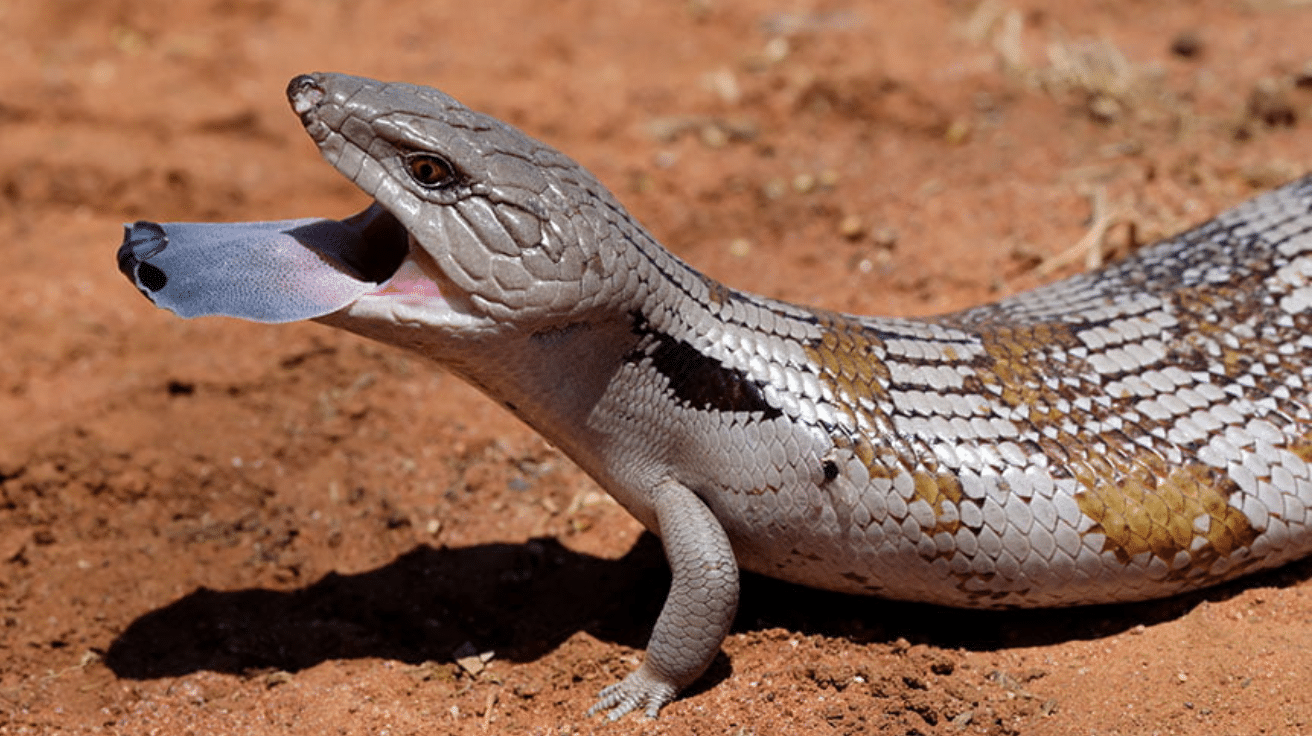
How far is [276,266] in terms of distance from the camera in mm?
3764

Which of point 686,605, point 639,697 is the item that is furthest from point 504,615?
point 686,605

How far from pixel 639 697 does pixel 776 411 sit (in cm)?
104

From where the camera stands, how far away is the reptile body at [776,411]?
3.65 metres

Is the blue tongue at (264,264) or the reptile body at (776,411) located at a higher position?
the blue tongue at (264,264)

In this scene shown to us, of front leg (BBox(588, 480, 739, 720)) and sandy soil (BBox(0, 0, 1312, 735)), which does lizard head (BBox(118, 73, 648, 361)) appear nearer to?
front leg (BBox(588, 480, 739, 720))

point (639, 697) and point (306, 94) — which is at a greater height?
point (306, 94)

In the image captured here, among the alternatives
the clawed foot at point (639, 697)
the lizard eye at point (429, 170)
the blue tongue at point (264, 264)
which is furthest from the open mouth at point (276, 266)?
the clawed foot at point (639, 697)

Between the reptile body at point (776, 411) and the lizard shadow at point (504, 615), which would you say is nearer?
the reptile body at point (776, 411)

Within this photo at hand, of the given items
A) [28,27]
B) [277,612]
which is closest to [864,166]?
[277,612]

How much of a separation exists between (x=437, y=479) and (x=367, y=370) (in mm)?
904

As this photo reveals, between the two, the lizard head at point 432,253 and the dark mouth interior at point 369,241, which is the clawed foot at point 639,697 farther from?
the dark mouth interior at point 369,241

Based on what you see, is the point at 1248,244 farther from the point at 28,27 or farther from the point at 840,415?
the point at 28,27

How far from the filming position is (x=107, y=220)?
24.8 feet

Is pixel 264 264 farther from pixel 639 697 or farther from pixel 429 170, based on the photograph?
pixel 639 697
